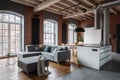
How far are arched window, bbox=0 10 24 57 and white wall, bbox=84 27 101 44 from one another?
6.32 m

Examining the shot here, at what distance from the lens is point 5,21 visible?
20.7 feet

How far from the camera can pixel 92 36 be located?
9.96m

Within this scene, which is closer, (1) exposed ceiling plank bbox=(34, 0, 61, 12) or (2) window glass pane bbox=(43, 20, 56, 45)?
(1) exposed ceiling plank bbox=(34, 0, 61, 12)

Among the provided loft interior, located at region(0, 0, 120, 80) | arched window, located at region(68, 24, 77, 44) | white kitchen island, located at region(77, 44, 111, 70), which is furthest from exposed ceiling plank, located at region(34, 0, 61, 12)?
arched window, located at region(68, 24, 77, 44)

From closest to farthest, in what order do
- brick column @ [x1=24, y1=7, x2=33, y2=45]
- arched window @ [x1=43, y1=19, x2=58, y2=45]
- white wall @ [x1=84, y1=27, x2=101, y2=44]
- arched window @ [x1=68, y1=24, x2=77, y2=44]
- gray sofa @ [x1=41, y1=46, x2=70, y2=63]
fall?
gray sofa @ [x1=41, y1=46, x2=70, y2=63]
brick column @ [x1=24, y1=7, x2=33, y2=45]
arched window @ [x1=43, y1=19, x2=58, y2=45]
white wall @ [x1=84, y1=27, x2=101, y2=44]
arched window @ [x1=68, y1=24, x2=77, y2=44]

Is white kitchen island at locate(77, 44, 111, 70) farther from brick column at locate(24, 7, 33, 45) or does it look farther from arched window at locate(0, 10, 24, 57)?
arched window at locate(0, 10, 24, 57)

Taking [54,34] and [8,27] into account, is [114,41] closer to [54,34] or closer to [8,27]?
[54,34]

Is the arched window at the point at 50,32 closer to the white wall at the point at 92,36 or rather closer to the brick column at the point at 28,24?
the brick column at the point at 28,24

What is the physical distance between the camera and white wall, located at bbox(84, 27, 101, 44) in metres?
9.48

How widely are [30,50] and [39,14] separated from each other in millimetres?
2846

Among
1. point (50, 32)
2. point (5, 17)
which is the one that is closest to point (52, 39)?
point (50, 32)

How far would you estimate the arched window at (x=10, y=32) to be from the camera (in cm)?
622

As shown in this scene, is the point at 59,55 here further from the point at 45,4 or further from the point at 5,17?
the point at 5,17

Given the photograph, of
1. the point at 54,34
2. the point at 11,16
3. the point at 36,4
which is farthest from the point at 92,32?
the point at 11,16
